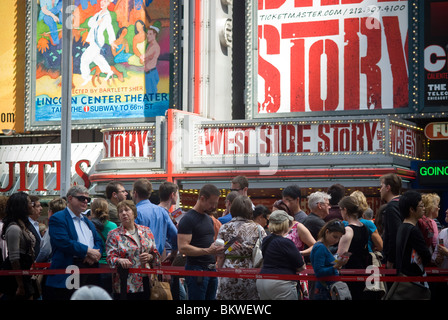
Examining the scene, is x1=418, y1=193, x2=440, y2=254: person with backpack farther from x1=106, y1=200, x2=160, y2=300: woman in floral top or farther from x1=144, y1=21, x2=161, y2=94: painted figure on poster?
x1=144, y1=21, x2=161, y2=94: painted figure on poster

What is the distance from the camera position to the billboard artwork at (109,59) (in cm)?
2388

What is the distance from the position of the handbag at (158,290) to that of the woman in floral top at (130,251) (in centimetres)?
12

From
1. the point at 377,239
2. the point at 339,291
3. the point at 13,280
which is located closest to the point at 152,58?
the point at 13,280

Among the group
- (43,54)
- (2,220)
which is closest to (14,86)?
(43,54)

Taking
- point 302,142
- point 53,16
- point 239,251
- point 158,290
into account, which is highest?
point 53,16

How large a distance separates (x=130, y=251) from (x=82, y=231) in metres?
0.71

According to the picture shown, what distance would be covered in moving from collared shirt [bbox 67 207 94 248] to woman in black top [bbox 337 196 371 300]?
304 centimetres

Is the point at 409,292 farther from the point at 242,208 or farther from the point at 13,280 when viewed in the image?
the point at 13,280

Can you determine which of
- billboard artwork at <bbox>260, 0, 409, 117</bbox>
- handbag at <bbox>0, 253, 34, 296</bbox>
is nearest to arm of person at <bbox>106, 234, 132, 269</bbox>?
handbag at <bbox>0, 253, 34, 296</bbox>

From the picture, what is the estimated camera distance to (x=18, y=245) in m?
10.3

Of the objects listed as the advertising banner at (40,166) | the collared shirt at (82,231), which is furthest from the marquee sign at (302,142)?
the collared shirt at (82,231)

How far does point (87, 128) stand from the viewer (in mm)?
24781

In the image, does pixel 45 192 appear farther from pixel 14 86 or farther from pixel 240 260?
pixel 240 260

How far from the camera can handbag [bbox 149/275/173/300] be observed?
9477mm
